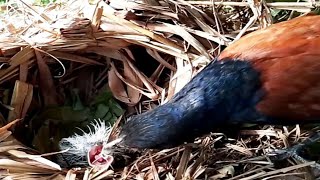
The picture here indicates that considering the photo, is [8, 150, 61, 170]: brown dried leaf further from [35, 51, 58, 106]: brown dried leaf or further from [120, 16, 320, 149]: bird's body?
[35, 51, 58, 106]: brown dried leaf

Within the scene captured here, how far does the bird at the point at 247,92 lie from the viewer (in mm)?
2141

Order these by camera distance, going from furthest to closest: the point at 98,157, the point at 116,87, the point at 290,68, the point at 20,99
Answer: the point at 116,87 < the point at 20,99 < the point at 98,157 < the point at 290,68

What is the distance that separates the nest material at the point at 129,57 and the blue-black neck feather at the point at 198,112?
0.26 ft

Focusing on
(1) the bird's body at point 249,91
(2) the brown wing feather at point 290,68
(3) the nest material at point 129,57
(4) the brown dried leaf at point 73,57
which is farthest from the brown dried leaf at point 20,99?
(2) the brown wing feather at point 290,68

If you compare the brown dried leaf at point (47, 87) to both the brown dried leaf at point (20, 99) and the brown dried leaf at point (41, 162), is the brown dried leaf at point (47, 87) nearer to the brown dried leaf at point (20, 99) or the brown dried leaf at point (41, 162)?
the brown dried leaf at point (20, 99)

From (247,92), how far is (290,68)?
159mm

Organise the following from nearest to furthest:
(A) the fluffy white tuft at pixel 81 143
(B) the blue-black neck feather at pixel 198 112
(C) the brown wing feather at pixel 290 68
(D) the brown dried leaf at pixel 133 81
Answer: (C) the brown wing feather at pixel 290 68 < (B) the blue-black neck feather at pixel 198 112 < (A) the fluffy white tuft at pixel 81 143 < (D) the brown dried leaf at pixel 133 81

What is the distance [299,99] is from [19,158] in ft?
2.78

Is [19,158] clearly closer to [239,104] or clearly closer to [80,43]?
[80,43]

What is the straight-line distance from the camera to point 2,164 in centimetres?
228

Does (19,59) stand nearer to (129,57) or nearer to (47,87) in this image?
(47,87)

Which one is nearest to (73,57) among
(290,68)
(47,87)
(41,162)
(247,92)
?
(47,87)

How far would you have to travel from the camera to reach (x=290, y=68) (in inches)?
84.1

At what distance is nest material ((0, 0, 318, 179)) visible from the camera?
2322mm
